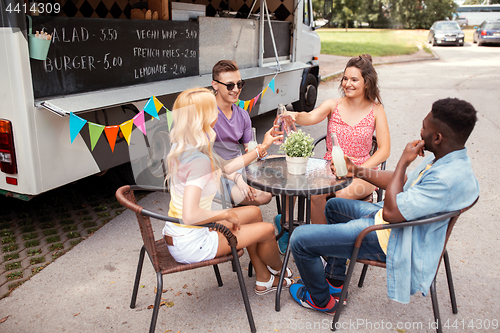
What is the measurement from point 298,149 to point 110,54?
192cm

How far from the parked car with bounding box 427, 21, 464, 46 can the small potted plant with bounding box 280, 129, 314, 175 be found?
24.3 m

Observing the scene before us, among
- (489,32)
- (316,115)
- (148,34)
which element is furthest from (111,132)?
(489,32)

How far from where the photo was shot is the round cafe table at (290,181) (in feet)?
8.18

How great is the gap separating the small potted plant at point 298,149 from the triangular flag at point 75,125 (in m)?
1.48

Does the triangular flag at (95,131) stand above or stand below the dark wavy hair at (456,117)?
below

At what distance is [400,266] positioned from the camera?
84.8 inches

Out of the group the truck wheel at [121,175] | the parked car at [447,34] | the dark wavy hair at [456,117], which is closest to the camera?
the dark wavy hair at [456,117]

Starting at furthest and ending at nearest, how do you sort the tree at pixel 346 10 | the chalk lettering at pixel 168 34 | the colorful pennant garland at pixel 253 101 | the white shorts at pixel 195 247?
1. the tree at pixel 346 10
2. the colorful pennant garland at pixel 253 101
3. the chalk lettering at pixel 168 34
4. the white shorts at pixel 195 247

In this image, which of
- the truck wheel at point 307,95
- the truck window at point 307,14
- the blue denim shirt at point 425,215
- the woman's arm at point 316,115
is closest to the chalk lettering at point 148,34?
the woman's arm at point 316,115

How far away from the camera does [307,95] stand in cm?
812

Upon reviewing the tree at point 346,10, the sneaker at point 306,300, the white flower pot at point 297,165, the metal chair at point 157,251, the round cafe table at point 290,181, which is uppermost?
the tree at point 346,10

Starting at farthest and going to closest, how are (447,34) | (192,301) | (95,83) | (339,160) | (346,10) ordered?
1. (346,10)
2. (447,34)
3. (95,83)
4. (192,301)
5. (339,160)

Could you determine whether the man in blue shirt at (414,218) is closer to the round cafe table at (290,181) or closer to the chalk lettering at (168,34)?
the round cafe table at (290,181)

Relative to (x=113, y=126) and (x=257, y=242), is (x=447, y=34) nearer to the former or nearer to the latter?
(x=113, y=126)
